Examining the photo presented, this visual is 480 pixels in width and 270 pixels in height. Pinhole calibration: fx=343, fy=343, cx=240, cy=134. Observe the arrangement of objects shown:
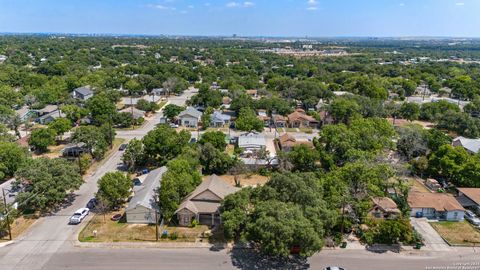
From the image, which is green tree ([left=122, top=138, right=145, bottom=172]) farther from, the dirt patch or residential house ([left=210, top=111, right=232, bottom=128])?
residential house ([left=210, top=111, right=232, bottom=128])

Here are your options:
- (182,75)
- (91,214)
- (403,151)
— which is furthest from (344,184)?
(182,75)

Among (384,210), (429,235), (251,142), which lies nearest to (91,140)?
(251,142)

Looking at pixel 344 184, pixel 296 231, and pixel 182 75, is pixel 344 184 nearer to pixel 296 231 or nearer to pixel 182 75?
pixel 296 231

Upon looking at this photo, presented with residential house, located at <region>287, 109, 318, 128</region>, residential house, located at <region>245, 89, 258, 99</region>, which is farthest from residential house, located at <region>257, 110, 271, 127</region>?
residential house, located at <region>245, 89, 258, 99</region>

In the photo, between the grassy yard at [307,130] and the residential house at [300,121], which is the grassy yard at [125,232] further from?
the residential house at [300,121]

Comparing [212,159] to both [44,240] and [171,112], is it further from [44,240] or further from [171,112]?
[171,112]

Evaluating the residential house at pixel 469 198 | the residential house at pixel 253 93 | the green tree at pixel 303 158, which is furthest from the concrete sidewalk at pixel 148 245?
the residential house at pixel 253 93
